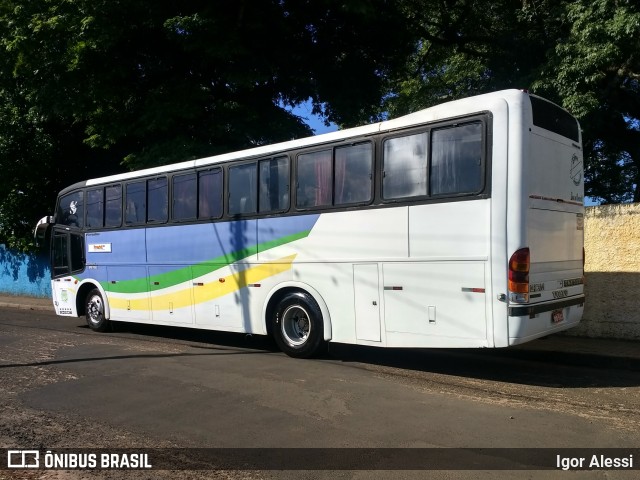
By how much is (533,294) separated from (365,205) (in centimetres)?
248

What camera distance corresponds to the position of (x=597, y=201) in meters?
22.7

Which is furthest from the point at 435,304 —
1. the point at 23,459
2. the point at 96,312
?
the point at 96,312

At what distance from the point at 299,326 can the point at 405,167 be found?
10.1 feet

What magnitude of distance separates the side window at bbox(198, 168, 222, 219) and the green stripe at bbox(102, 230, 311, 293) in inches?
32.0

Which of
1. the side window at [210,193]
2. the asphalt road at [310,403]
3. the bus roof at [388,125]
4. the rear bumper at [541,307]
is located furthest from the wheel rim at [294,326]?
the rear bumper at [541,307]

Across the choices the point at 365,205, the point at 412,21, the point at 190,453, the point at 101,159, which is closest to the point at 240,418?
the point at 190,453

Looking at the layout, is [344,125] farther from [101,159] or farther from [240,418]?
[240,418]

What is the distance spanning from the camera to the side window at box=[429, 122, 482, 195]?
6.51 m

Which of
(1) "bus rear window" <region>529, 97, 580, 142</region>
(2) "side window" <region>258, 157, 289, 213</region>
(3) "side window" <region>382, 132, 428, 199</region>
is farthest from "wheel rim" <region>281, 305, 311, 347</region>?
(1) "bus rear window" <region>529, 97, 580, 142</region>

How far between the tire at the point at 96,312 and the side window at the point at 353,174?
22.4 ft

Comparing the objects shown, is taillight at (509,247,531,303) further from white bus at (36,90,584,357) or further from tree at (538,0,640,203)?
tree at (538,0,640,203)

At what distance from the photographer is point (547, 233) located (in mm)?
6730

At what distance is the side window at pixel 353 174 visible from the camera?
7.59m

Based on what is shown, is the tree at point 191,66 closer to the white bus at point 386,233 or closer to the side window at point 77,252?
the side window at point 77,252
